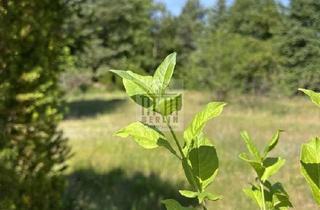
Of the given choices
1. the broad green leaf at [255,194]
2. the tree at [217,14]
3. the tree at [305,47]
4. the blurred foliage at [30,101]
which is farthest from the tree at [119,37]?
the broad green leaf at [255,194]

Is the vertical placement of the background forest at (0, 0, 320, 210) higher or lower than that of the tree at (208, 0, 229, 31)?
lower

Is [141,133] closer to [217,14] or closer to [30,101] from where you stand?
[30,101]

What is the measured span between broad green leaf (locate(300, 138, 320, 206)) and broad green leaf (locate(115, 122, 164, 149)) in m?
0.25

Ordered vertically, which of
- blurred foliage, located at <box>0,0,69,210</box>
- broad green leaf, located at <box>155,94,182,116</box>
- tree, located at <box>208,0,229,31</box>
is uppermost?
tree, located at <box>208,0,229,31</box>

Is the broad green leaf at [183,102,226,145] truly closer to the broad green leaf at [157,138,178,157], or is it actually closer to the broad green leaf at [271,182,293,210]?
the broad green leaf at [157,138,178,157]

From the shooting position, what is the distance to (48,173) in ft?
18.2

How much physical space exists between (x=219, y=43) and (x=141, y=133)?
28.9 m

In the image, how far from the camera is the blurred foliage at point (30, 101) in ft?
15.8

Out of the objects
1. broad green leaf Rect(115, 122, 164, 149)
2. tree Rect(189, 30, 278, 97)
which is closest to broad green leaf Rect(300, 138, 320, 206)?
broad green leaf Rect(115, 122, 164, 149)

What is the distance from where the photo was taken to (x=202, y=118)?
0.86 meters

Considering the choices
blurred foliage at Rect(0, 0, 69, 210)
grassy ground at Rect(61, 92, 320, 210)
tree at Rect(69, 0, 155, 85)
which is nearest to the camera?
blurred foliage at Rect(0, 0, 69, 210)

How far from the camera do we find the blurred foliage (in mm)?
4824

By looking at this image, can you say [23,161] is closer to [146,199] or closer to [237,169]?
[146,199]

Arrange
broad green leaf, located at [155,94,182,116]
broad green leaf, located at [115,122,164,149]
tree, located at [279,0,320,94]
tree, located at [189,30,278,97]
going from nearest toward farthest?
broad green leaf, located at [155,94,182,116], broad green leaf, located at [115,122,164,149], tree, located at [279,0,320,94], tree, located at [189,30,278,97]
